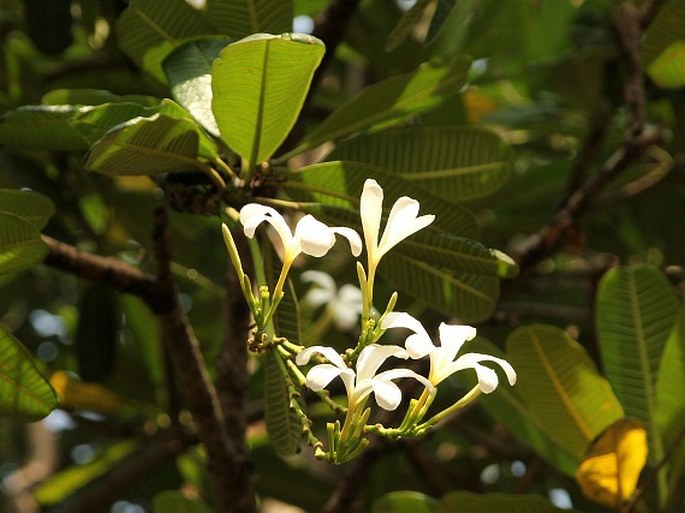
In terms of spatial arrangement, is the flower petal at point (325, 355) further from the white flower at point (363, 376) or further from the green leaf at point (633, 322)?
the green leaf at point (633, 322)

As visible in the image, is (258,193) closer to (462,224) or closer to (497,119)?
(462,224)

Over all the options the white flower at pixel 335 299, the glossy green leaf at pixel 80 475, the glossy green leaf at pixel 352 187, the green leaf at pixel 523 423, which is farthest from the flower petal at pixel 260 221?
the glossy green leaf at pixel 80 475

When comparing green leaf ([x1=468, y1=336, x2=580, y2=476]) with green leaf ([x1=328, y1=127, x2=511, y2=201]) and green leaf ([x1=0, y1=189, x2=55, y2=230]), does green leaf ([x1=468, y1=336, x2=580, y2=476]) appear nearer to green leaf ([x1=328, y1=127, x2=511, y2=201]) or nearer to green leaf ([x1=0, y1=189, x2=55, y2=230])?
green leaf ([x1=328, y1=127, x2=511, y2=201])

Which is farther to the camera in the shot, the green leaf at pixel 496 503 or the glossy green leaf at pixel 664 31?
the glossy green leaf at pixel 664 31

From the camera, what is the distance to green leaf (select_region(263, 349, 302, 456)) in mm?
886

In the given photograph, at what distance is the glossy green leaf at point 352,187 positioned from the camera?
0.97 meters

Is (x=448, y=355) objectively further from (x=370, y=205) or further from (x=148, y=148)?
(x=148, y=148)

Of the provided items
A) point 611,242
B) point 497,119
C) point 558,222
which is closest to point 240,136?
point 558,222

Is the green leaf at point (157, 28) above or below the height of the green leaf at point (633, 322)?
above

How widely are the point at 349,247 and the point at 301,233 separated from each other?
0.39 m

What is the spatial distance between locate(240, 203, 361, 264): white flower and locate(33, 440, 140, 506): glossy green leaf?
1147mm

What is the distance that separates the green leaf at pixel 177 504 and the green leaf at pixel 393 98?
44 centimetres

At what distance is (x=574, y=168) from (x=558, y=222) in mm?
197

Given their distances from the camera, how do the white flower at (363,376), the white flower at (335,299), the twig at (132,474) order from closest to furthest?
the white flower at (363,376) < the twig at (132,474) < the white flower at (335,299)
